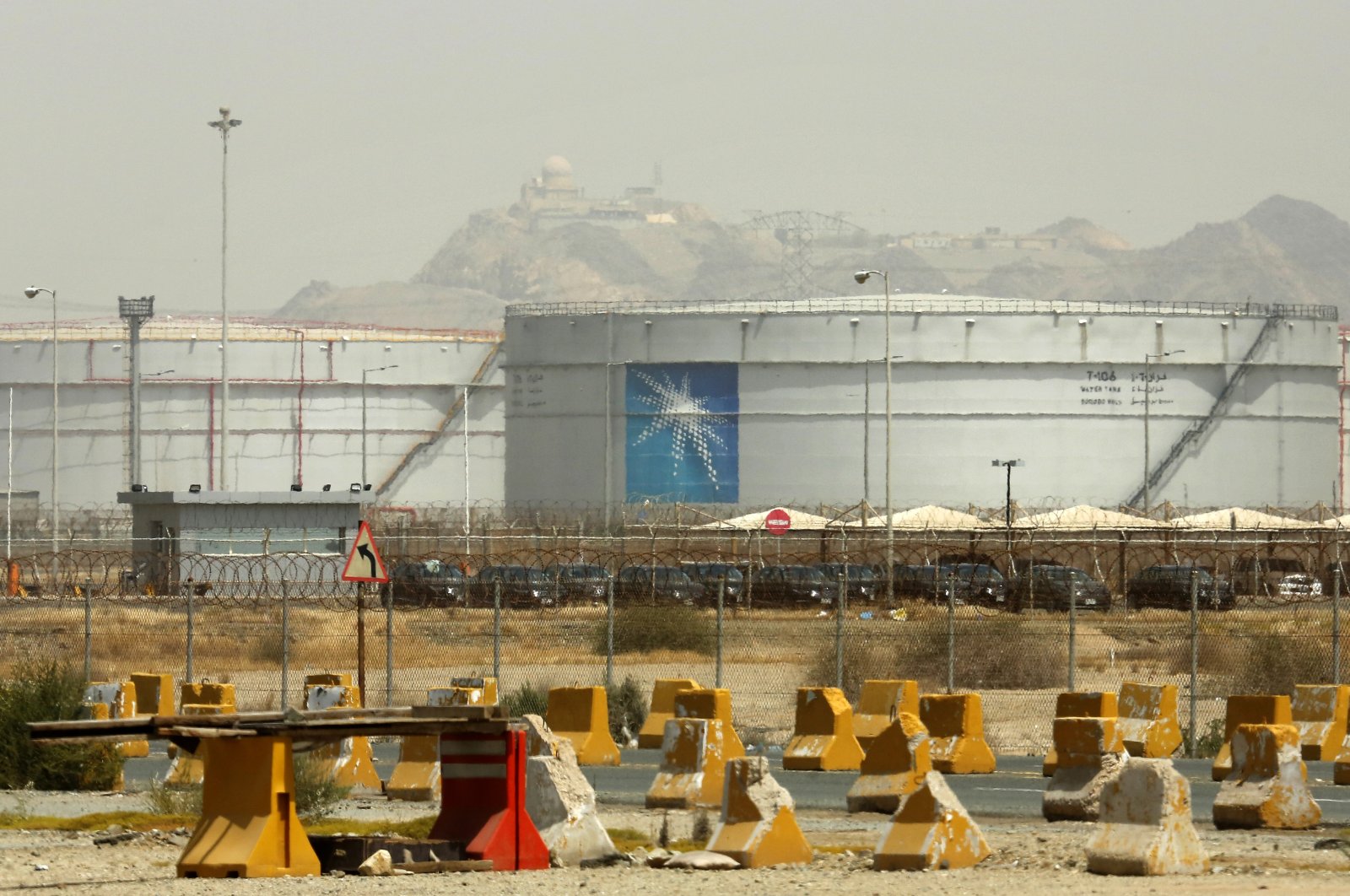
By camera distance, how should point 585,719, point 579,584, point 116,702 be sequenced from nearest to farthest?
point 585,719
point 116,702
point 579,584

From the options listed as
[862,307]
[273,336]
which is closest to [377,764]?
[862,307]

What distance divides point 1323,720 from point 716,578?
28547 millimetres

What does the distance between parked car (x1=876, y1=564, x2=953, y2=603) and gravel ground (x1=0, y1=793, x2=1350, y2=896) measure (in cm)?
2906

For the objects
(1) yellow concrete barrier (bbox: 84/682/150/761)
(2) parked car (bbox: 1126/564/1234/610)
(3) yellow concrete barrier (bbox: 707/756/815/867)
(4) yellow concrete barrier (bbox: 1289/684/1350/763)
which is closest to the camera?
(3) yellow concrete barrier (bbox: 707/756/815/867)

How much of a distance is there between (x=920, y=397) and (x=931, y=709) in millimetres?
55177

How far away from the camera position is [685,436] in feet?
249

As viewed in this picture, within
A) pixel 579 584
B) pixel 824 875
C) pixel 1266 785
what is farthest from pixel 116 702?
pixel 579 584

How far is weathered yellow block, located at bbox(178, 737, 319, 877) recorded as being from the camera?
41.5 ft

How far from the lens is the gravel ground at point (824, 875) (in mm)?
12086

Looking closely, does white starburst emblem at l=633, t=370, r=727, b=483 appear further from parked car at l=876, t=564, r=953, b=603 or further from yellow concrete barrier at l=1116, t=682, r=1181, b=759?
yellow concrete barrier at l=1116, t=682, r=1181, b=759

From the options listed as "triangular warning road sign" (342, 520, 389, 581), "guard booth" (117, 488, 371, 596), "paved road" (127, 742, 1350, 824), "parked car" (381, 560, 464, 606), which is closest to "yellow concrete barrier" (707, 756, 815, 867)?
"paved road" (127, 742, 1350, 824)

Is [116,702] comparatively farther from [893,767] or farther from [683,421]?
[683,421]

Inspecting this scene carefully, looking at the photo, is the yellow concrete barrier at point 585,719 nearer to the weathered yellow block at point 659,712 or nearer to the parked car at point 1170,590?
the weathered yellow block at point 659,712

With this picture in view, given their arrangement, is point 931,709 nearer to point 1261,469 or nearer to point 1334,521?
point 1334,521
